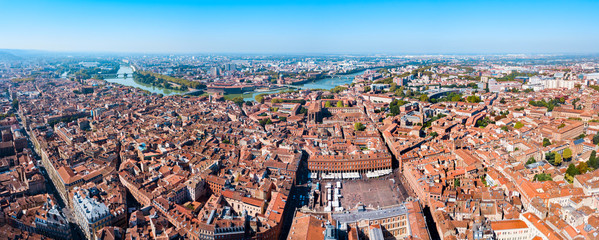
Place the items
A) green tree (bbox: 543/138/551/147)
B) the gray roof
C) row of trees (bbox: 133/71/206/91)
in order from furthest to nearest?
row of trees (bbox: 133/71/206/91)
green tree (bbox: 543/138/551/147)
the gray roof

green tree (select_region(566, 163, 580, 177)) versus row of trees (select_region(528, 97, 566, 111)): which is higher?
row of trees (select_region(528, 97, 566, 111))

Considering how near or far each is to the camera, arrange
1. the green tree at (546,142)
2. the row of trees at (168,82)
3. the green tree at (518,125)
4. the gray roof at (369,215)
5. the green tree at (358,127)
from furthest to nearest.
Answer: the row of trees at (168,82), the green tree at (358,127), the green tree at (518,125), the green tree at (546,142), the gray roof at (369,215)

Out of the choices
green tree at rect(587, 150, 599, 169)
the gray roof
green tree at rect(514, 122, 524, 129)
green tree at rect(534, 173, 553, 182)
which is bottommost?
the gray roof

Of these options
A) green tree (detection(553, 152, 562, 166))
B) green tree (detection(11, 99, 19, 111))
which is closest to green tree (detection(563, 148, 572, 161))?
green tree (detection(553, 152, 562, 166))

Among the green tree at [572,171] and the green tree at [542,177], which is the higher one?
the green tree at [572,171]

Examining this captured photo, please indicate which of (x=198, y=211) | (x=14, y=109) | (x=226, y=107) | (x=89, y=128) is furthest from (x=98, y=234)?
(x=14, y=109)

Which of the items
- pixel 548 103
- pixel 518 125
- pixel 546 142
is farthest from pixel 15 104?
pixel 548 103

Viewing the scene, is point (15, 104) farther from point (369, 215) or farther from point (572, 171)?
point (572, 171)

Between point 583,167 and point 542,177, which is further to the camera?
point 583,167

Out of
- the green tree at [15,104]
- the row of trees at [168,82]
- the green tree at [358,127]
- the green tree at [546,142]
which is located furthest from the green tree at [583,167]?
the row of trees at [168,82]

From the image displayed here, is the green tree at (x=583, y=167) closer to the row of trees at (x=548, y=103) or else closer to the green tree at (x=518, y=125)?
the green tree at (x=518, y=125)

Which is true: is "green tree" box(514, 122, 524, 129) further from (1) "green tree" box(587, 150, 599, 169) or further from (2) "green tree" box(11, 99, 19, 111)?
(2) "green tree" box(11, 99, 19, 111)
